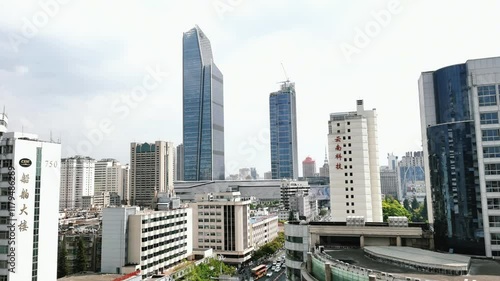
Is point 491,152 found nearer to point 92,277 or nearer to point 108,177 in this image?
point 92,277

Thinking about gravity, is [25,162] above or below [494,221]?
above

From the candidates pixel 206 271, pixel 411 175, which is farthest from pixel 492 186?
pixel 411 175

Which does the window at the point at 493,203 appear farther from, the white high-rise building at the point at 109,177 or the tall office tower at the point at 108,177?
the tall office tower at the point at 108,177

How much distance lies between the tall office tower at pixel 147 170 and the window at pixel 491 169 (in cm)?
13070

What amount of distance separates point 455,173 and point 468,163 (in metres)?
1.14

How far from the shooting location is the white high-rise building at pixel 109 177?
166 meters

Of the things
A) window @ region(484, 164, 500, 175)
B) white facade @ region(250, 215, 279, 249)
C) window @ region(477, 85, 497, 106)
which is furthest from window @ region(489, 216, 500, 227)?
white facade @ region(250, 215, 279, 249)

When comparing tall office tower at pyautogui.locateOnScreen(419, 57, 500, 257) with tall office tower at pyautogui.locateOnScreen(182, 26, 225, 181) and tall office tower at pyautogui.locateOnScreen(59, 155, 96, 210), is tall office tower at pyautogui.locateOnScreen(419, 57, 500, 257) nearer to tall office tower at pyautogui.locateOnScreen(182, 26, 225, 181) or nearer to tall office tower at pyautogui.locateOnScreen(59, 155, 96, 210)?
tall office tower at pyautogui.locateOnScreen(182, 26, 225, 181)

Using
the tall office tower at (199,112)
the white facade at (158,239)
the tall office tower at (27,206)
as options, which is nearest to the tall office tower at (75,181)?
the tall office tower at (199,112)

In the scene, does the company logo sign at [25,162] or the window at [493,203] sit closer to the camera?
the window at [493,203]

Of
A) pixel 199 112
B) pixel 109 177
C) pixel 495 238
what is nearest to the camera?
pixel 495 238

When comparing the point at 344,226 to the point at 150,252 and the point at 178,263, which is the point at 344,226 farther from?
the point at 178,263

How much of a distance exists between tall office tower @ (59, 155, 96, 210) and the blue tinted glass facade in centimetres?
14711

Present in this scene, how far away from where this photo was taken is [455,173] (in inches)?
1066
